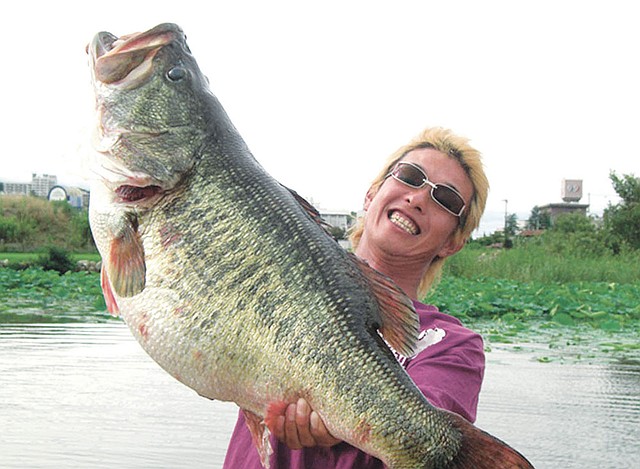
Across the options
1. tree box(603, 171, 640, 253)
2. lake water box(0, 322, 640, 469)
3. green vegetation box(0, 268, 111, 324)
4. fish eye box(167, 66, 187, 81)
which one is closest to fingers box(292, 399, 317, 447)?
fish eye box(167, 66, 187, 81)

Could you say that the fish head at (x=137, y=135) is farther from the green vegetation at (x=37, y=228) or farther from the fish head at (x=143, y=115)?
the green vegetation at (x=37, y=228)

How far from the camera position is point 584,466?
641 centimetres

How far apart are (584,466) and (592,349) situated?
5.46 metres

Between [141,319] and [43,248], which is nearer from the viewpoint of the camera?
[141,319]

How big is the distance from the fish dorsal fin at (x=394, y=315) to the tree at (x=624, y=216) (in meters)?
39.5

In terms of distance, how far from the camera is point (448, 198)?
3.19m

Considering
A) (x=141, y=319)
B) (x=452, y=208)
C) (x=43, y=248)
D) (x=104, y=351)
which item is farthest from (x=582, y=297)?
(x=43, y=248)

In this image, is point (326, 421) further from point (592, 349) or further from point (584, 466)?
point (592, 349)

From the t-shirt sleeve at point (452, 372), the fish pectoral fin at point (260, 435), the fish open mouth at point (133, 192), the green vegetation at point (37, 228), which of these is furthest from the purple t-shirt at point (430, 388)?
the green vegetation at point (37, 228)

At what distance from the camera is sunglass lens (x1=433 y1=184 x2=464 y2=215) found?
317 centimetres

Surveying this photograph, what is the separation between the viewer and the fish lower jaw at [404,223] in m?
3.14

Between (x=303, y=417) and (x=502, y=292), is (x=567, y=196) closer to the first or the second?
(x=502, y=292)

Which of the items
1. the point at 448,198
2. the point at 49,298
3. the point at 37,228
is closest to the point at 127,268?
the point at 448,198

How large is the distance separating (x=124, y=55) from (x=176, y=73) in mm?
163
